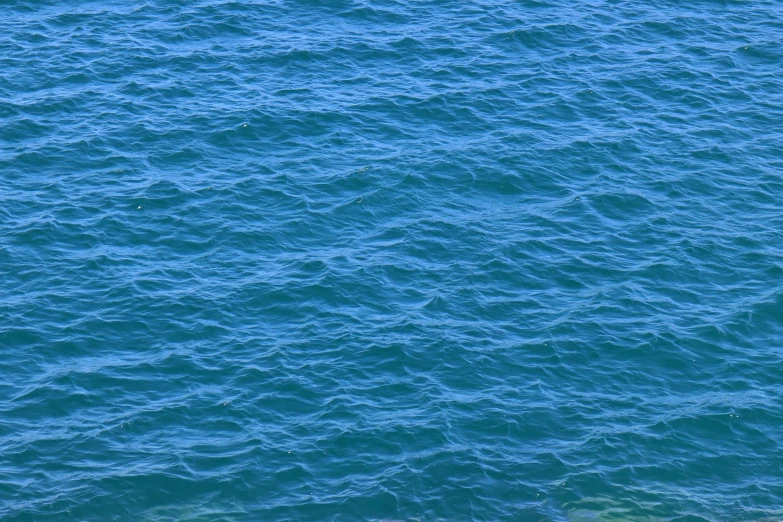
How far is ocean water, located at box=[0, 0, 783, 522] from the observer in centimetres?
5256

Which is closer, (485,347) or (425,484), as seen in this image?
(425,484)

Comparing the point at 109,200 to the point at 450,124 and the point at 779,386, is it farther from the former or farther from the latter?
the point at 779,386

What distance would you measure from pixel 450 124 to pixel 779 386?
98.9ft

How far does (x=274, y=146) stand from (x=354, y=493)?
1211 inches

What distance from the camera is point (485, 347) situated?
195 feet

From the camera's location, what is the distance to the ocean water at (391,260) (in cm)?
5256

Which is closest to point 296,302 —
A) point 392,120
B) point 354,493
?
point 354,493

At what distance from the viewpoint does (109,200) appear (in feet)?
226

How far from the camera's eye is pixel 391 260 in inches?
2574

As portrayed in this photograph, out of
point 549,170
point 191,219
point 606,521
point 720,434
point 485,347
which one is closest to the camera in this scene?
point 606,521

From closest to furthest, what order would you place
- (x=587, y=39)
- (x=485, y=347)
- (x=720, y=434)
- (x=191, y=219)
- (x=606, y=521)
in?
(x=606, y=521) → (x=720, y=434) → (x=485, y=347) → (x=191, y=219) → (x=587, y=39)

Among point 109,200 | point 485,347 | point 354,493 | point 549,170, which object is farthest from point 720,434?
point 109,200

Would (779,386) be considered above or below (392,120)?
below

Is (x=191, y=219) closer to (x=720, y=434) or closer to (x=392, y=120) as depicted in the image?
(x=392, y=120)
